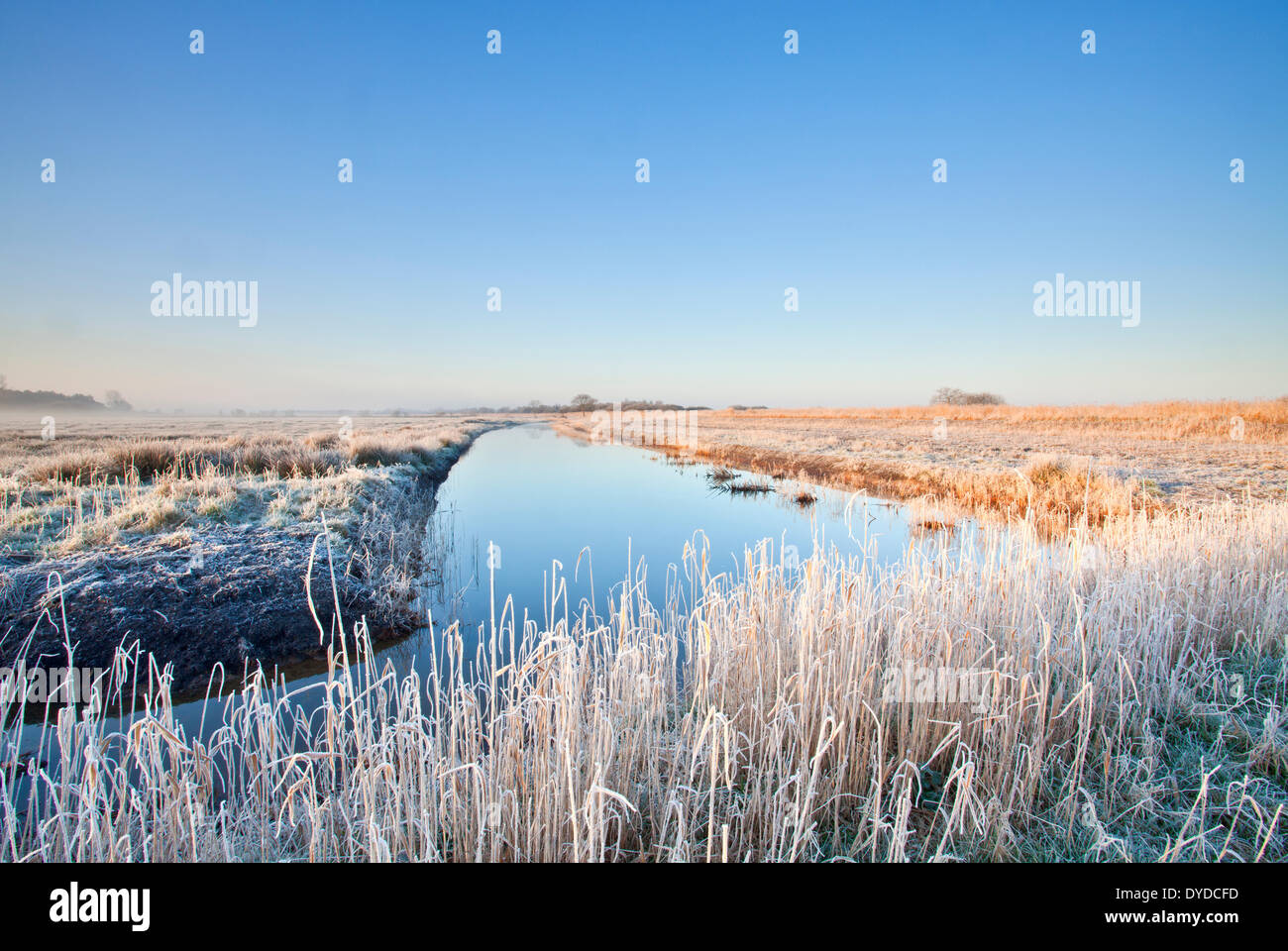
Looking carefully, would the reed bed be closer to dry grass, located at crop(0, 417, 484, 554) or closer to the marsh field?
the marsh field

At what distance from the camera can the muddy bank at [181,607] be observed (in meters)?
5.27

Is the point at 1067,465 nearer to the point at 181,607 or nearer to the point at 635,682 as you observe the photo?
the point at 635,682

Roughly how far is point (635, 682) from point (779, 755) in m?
→ 1.00

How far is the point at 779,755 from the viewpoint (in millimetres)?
2627

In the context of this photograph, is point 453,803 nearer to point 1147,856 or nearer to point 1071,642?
point 1147,856

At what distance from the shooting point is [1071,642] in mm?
3596

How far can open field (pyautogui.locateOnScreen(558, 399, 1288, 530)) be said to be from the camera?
35.4 ft

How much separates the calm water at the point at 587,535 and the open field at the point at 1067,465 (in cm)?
168

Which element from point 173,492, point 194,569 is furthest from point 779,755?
point 173,492

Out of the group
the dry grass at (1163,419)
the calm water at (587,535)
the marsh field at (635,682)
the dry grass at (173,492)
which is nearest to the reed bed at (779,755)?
the marsh field at (635,682)

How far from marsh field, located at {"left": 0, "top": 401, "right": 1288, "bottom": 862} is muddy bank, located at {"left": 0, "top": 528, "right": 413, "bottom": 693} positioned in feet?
0.11

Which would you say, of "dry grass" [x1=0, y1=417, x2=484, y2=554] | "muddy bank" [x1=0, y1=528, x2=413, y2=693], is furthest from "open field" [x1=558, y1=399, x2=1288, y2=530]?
"dry grass" [x1=0, y1=417, x2=484, y2=554]

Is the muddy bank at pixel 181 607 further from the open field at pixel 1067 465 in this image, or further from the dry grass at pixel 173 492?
the open field at pixel 1067 465
